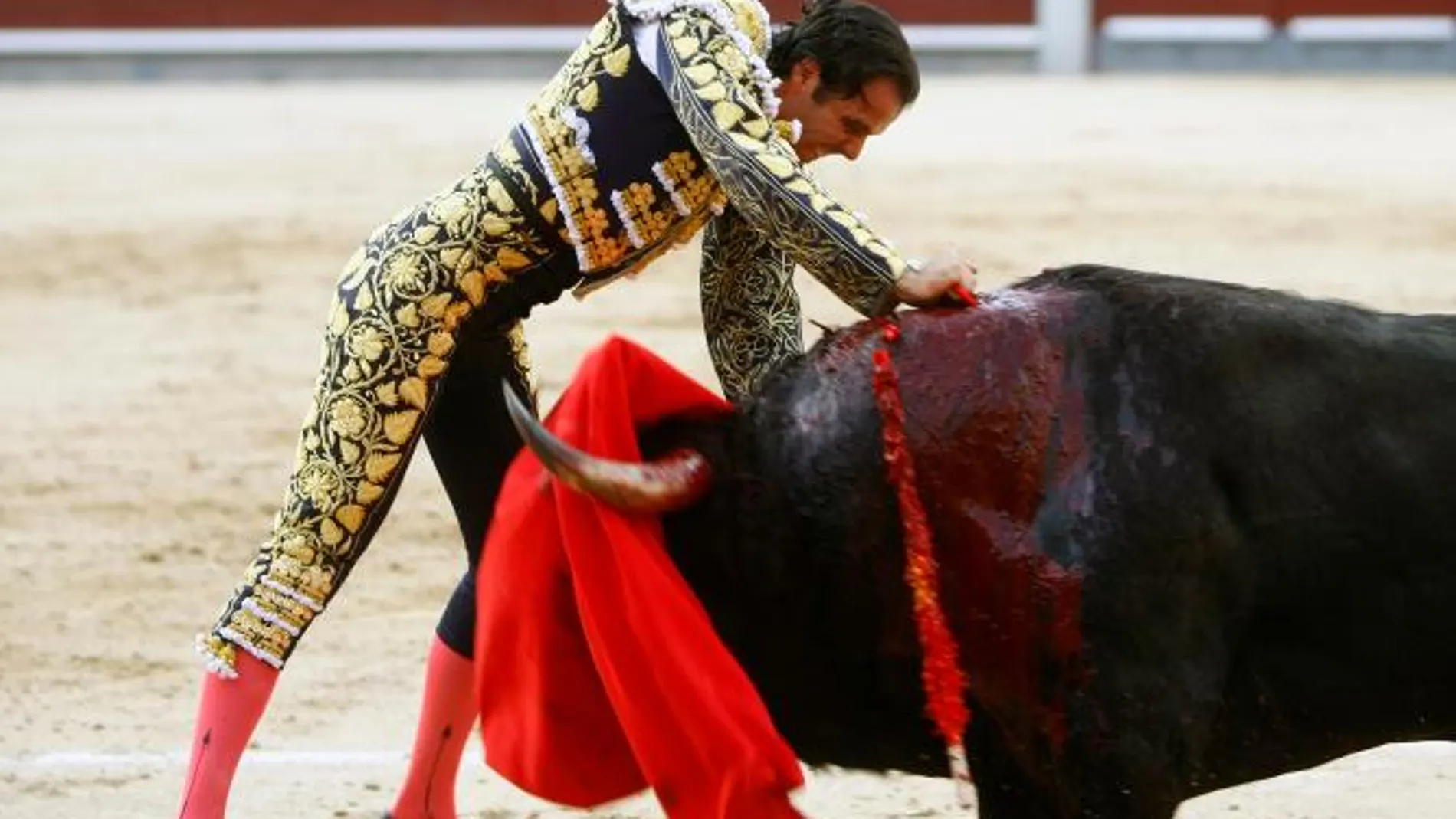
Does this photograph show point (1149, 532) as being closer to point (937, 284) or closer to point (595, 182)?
point (937, 284)

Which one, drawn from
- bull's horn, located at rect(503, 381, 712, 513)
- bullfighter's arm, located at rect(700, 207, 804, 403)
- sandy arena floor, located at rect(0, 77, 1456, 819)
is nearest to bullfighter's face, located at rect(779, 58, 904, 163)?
bullfighter's arm, located at rect(700, 207, 804, 403)

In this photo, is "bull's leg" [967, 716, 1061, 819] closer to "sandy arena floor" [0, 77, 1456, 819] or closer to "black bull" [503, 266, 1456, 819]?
"black bull" [503, 266, 1456, 819]

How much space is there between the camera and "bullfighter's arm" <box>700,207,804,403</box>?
2562 millimetres

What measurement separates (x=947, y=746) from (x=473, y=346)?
2.20ft

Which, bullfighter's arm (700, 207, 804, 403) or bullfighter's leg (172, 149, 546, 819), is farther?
bullfighter's arm (700, 207, 804, 403)

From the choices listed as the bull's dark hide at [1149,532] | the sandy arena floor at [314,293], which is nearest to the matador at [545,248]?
the bull's dark hide at [1149,532]

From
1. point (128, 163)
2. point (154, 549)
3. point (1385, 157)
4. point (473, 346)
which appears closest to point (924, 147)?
point (1385, 157)

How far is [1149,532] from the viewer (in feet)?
6.41

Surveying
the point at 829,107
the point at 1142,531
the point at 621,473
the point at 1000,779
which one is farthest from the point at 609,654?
the point at 829,107

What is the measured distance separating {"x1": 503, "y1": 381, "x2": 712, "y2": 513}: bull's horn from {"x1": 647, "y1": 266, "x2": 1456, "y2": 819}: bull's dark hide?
0.08 meters

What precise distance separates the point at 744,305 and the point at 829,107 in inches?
12.6

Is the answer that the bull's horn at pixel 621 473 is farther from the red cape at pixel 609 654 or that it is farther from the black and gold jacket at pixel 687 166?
the black and gold jacket at pixel 687 166

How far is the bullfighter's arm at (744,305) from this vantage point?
8.41 feet

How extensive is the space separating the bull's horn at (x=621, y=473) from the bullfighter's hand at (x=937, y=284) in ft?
0.73
